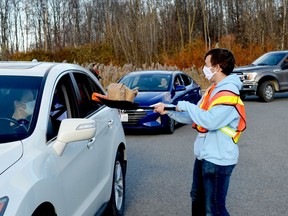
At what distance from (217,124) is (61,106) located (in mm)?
1332

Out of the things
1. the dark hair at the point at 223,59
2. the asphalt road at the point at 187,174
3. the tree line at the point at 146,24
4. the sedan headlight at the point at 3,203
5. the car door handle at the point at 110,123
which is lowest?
the asphalt road at the point at 187,174

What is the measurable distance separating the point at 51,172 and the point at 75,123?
15.3 inches

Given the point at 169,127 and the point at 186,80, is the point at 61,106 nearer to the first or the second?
the point at 169,127

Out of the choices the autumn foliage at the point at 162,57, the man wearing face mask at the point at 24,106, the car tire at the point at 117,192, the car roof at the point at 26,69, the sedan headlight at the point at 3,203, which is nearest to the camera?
the sedan headlight at the point at 3,203

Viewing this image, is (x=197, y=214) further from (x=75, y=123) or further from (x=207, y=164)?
(x=75, y=123)

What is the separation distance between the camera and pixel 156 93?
445 inches

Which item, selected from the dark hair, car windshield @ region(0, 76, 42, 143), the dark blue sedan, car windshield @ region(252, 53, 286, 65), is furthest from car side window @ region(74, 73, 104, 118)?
car windshield @ region(252, 53, 286, 65)

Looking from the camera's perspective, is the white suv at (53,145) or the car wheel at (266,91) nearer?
the white suv at (53,145)

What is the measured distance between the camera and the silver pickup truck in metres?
17.9

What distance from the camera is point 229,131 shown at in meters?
3.59

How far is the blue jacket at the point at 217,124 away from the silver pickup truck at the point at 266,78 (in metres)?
14.3

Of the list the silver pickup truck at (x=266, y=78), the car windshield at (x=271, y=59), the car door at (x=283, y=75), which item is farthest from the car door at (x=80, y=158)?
the car windshield at (x=271, y=59)

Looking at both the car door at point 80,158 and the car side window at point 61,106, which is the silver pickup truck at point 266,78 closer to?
the car door at point 80,158

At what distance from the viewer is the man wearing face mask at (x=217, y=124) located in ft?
11.5
